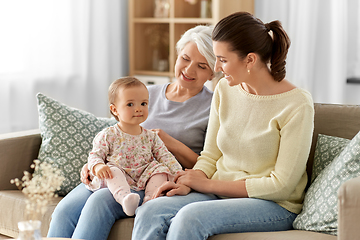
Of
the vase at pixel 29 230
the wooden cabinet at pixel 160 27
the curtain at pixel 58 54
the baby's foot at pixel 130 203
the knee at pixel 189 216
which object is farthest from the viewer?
the wooden cabinet at pixel 160 27

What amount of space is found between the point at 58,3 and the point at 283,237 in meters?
2.51

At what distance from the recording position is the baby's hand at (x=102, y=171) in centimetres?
161

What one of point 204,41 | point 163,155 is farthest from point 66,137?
point 204,41

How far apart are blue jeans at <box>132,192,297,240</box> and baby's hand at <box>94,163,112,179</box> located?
183 mm

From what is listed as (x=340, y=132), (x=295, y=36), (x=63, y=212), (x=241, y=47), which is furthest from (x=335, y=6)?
(x=63, y=212)

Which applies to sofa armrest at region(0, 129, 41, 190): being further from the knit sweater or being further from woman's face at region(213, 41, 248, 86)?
woman's face at region(213, 41, 248, 86)

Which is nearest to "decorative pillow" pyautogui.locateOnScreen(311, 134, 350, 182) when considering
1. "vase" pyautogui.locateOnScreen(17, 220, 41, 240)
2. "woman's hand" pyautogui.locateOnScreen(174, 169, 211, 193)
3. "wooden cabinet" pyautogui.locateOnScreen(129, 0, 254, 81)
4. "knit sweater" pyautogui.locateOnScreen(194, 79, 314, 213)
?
"knit sweater" pyautogui.locateOnScreen(194, 79, 314, 213)

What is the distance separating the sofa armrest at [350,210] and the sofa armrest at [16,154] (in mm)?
1475

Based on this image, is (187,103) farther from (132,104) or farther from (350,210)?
(350,210)

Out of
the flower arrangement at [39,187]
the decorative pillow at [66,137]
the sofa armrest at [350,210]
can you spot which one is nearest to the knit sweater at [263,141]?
the sofa armrest at [350,210]

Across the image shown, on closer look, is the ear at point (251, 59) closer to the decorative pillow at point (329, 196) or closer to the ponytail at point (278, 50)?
the ponytail at point (278, 50)

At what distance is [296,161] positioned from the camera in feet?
5.13

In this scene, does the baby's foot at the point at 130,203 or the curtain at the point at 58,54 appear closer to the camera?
the baby's foot at the point at 130,203

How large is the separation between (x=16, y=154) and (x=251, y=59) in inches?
46.9
